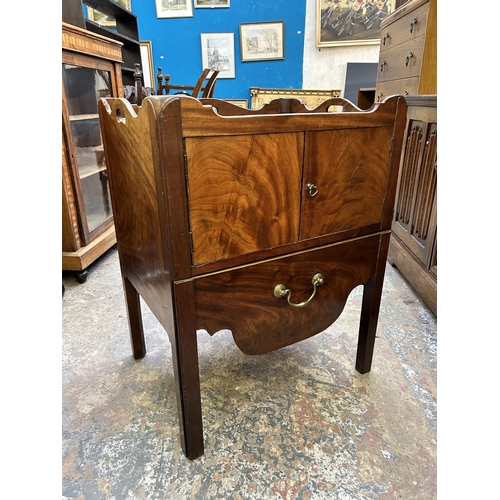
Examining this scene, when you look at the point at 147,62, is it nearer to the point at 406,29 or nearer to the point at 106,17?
the point at 106,17

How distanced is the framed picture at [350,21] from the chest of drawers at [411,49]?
2057mm

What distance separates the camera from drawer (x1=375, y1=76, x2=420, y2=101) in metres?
1.81

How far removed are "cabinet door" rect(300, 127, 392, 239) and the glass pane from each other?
1.38 m

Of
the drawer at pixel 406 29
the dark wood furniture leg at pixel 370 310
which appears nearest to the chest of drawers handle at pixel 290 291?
the dark wood furniture leg at pixel 370 310

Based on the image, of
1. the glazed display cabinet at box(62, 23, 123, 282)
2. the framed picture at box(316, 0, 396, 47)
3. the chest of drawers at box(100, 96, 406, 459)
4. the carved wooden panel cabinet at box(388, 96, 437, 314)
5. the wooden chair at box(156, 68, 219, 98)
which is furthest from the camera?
the framed picture at box(316, 0, 396, 47)

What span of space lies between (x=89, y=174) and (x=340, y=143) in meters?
1.54

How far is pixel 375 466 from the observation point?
2.82 feet

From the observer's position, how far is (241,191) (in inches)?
28.3

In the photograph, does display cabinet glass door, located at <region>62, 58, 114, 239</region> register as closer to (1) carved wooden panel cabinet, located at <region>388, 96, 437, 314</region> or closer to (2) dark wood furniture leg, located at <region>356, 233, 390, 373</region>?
(2) dark wood furniture leg, located at <region>356, 233, 390, 373</region>

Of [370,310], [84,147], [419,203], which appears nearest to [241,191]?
[370,310]

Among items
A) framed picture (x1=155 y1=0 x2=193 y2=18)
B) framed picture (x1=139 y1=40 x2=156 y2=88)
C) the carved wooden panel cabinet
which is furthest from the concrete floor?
framed picture (x1=155 y1=0 x2=193 y2=18)

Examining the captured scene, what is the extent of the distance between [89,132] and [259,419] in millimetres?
1758

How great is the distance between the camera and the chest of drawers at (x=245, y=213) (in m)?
0.66

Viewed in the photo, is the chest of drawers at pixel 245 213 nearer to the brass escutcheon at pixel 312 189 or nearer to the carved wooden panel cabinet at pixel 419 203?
the brass escutcheon at pixel 312 189
